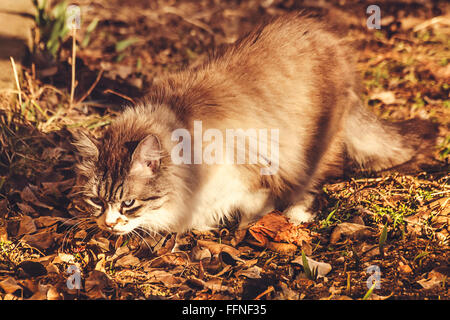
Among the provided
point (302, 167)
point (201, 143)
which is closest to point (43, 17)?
point (201, 143)

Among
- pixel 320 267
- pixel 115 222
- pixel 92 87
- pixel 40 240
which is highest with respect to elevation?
pixel 92 87

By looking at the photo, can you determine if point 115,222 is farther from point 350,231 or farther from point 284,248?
Result: point 350,231

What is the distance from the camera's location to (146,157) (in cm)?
233

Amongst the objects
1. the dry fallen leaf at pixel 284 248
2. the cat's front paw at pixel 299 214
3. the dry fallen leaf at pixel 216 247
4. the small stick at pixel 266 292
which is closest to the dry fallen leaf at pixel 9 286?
the dry fallen leaf at pixel 216 247

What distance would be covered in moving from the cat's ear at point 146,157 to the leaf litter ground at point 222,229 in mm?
495

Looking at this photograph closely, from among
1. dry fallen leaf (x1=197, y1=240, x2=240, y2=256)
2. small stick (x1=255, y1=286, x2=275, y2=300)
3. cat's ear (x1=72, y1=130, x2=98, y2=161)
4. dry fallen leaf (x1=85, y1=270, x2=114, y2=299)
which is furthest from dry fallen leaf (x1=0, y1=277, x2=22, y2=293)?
small stick (x1=255, y1=286, x2=275, y2=300)

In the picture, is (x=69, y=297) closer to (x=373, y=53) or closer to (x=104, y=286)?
(x=104, y=286)

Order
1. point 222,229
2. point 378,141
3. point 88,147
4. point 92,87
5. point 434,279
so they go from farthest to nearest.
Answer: point 92,87, point 378,141, point 222,229, point 88,147, point 434,279

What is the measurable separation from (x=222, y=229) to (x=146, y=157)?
2.47 feet

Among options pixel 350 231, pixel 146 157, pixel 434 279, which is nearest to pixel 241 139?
pixel 146 157

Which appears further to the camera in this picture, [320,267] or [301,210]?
[301,210]

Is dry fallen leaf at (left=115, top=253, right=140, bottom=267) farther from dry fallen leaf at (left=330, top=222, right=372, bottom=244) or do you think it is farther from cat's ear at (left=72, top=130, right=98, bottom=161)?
dry fallen leaf at (left=330, top=222, right=372, bottom=244)

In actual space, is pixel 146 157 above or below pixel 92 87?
below

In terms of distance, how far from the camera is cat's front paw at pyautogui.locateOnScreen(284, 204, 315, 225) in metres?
2.75
